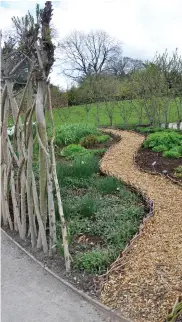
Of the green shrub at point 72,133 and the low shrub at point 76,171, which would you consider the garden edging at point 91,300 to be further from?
the green shrub at point 72,133

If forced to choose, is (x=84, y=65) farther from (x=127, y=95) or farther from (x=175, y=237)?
(x=175, y=237)

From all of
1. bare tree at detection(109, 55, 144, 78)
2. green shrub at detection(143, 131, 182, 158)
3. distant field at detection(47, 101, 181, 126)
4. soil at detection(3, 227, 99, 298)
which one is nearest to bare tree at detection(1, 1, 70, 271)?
soil at detection(3, 227, 99, 298)

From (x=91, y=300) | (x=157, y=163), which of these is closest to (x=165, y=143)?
(x=157, y=163)

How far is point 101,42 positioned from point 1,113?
3514 cm

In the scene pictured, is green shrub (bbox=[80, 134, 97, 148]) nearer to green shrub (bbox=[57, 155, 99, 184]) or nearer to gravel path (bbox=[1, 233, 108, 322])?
green shrub (bbox=[57, 155, 99, 184])

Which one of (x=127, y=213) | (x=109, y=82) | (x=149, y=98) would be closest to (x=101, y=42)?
(x=109, y=82)

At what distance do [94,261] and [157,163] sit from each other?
14.9 feet

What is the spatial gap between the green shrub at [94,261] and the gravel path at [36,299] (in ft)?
0.95

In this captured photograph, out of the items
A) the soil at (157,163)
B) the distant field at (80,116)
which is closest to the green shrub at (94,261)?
the soil at (157,163)

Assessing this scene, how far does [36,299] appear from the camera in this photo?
10.8ft

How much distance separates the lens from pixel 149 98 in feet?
48.9

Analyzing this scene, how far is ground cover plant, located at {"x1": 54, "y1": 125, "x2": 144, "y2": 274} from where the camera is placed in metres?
3.82

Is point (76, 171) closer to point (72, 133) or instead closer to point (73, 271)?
point (73, 271)

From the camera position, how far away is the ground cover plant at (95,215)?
3.82m
